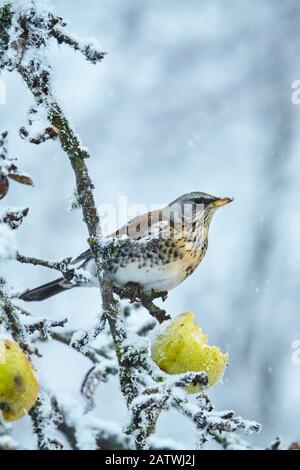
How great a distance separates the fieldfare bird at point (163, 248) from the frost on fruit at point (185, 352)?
0.74m

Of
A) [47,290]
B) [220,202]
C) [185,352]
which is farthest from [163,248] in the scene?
[185,352]

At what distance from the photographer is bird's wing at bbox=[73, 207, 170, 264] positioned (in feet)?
10.2

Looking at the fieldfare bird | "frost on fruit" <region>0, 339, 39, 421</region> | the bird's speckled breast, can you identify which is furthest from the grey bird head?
"frost on fruit" <region>0, 339, 39, 421</region>

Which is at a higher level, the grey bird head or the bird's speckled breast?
the grey bird head

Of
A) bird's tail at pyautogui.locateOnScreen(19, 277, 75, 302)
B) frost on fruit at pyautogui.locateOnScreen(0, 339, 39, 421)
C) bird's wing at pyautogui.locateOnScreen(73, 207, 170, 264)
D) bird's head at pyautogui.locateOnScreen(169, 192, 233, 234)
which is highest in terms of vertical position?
bird's head at pyautogui.locateOnScreen(169, 192, 233, 234)

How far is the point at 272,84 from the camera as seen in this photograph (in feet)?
26.7

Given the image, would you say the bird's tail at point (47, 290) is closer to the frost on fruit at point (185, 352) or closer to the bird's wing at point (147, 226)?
the bird's wing at point (147, 226)

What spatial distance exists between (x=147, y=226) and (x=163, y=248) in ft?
0.47

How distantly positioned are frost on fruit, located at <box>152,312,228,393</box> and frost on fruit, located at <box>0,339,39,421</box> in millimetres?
464

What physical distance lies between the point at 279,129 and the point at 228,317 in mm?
2105

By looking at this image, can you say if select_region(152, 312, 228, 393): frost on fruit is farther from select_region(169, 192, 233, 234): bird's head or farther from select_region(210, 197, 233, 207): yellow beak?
select_region(169, 192, 233, 234): bird's head

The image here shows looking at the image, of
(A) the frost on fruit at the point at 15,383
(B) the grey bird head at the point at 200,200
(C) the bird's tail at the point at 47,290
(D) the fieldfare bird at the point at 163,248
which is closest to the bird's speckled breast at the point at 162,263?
(D) the fieldfare bird at the point at 163,248

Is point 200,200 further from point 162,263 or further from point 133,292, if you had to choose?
point 133,292

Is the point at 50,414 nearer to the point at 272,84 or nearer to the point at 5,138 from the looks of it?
the point at 5,138
